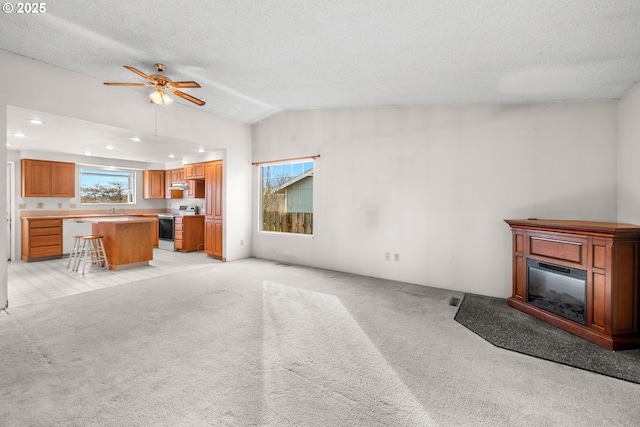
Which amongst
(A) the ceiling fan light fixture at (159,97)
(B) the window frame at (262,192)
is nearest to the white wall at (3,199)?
(A) the ceiling fan light fixture at (159,97)

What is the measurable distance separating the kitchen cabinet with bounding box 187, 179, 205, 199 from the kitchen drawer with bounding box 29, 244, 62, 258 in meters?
2.99

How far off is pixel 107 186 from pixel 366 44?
8333 millimetres

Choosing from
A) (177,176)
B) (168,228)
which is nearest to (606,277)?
(168,228)

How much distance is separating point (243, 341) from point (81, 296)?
2774mm

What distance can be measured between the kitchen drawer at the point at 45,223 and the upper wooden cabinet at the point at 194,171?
9.29 feet

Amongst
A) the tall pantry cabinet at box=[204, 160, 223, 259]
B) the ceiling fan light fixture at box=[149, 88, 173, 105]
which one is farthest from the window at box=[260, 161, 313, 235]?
the ceiling fan light fixture at box=[149, 88, 173, 105]

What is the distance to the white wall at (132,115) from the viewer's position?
335cm

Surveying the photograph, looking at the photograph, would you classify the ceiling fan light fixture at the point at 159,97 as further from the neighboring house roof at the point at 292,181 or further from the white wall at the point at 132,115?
the neighboring house roof at the point at 292,181

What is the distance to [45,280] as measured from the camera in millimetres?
4641

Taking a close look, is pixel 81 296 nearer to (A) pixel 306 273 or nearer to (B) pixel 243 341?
(B) pixel 243 341

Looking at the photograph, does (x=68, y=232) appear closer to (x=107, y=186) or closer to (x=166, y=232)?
(x=107, y=186)

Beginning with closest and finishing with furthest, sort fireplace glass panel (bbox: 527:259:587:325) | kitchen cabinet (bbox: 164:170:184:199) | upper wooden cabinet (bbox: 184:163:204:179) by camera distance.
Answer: fireplace glass panel (bbox: 527:259:587:325), upper wooden cabinet (bbox: 184:163:204:179), kitchen cabinet (bbox: 164:170:184:199)

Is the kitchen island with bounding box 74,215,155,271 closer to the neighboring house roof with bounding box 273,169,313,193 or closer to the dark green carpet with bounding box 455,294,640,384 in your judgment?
the neighboring house roof with bounding box 273,169,313,193

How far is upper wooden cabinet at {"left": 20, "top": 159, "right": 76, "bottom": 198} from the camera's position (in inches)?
247
